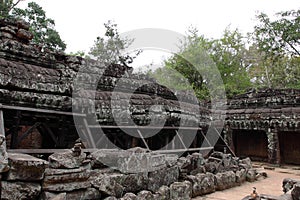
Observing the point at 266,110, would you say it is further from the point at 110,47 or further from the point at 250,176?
the point at 110,47

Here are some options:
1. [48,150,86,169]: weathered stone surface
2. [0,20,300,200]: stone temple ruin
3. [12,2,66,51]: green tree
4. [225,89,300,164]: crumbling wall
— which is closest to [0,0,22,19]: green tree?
[12,2,66,51]: green tree

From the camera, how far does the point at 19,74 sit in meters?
5.14

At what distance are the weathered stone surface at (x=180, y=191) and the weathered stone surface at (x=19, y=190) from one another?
3.11 meters

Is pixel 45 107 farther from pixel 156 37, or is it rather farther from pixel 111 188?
pixel 156 37

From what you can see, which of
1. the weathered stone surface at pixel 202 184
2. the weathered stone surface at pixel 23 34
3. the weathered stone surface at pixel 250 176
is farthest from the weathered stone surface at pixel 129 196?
the weathered stone surface at pixel 250 176

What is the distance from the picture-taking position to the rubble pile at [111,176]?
3.27 metres

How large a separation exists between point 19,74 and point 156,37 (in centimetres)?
871

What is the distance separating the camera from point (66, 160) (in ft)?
12.1

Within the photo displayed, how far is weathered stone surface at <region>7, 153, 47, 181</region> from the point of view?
3162 millimetres

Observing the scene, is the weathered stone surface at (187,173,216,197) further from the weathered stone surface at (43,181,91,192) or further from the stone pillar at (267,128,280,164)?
the stone pillar at (267,128,280,164)

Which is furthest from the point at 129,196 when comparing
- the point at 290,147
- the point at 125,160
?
the point at 290,147

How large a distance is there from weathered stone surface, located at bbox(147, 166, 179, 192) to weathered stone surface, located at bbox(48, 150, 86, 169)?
2.02 meters

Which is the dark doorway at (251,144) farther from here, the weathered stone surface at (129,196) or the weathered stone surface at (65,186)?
the weathered stone surface at (65,186)

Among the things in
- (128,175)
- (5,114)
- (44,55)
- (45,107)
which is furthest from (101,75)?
(128,175)
